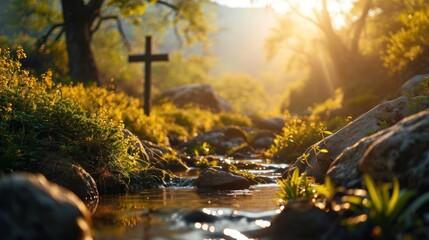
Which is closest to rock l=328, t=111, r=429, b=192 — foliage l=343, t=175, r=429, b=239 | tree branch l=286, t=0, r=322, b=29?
foliage l=343, t=175, r=429, b=239

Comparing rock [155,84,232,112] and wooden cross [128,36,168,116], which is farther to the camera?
rock [155,84,232,112]

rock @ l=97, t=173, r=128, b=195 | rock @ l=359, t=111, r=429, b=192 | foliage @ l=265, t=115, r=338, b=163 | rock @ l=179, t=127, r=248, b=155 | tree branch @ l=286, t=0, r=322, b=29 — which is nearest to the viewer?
rock @ l=359, t=111, r=429, b=192

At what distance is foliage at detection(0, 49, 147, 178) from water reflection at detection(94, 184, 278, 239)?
2.93ft

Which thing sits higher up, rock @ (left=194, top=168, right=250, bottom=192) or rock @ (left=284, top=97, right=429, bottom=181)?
rock @ (left=284, top=97, right=429, bottom=181)

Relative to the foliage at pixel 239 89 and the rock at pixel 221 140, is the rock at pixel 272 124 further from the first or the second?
the foliage at pixel 239 89

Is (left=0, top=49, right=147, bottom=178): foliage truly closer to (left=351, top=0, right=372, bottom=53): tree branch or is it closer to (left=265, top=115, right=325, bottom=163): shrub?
(left=265, top=115, right=325, bottom=163): shrub

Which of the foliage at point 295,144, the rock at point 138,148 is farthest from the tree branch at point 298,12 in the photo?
the rock at point 138,148

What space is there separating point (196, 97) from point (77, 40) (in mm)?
14912

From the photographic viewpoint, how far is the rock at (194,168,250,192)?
814 centimetres

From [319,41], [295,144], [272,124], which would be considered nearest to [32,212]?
[295,144]

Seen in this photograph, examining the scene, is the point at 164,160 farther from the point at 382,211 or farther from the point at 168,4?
the point at 168,4

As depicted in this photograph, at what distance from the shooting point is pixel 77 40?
2156 cm

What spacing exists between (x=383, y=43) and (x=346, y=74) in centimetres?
526

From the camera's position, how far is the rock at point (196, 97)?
3506cm
